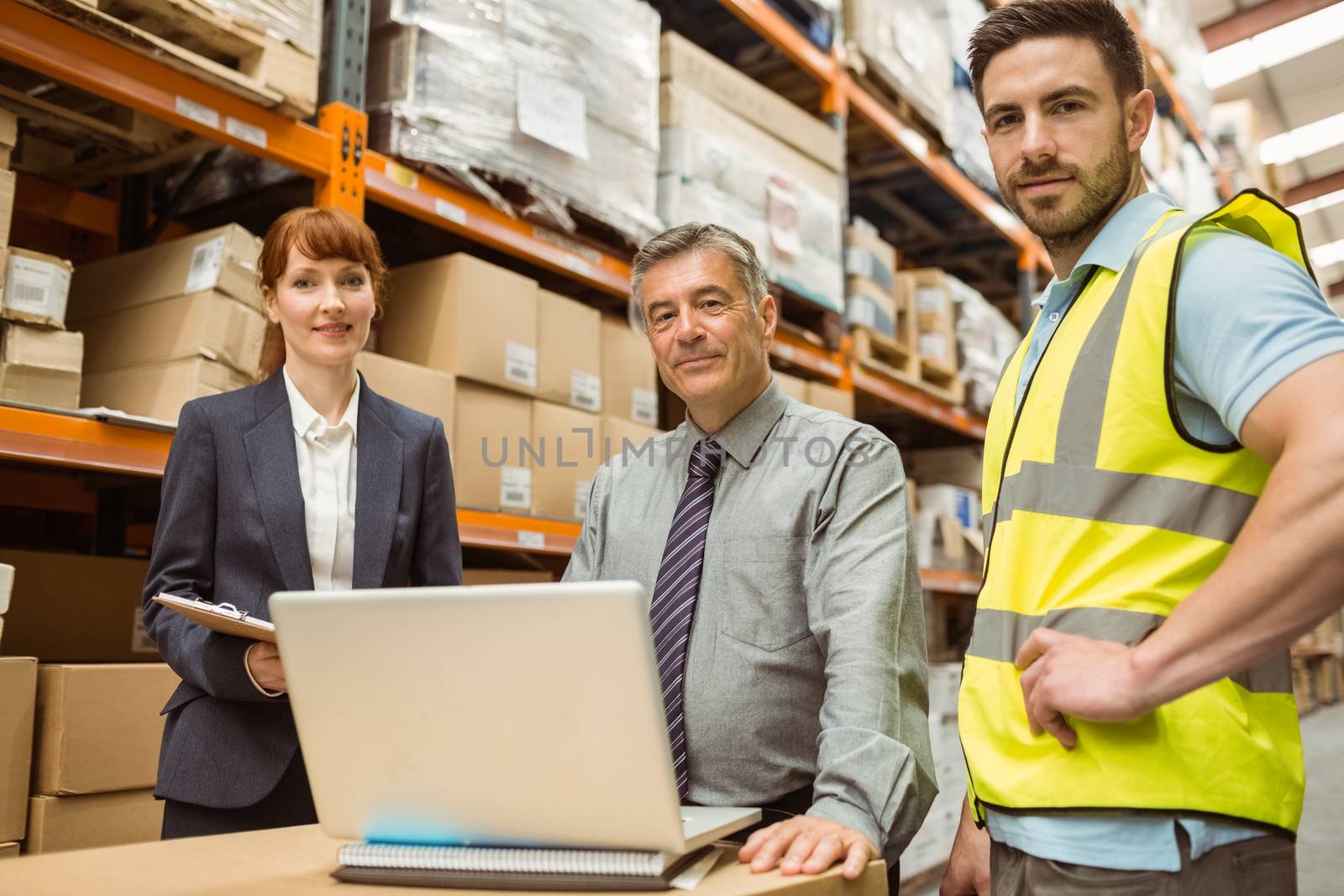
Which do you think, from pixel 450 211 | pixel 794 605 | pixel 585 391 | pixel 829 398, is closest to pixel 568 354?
pixel 585 391

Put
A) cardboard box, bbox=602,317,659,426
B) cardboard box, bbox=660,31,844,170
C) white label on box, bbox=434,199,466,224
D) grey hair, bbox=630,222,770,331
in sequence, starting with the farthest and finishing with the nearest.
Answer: cardboard box, bbox=660,31,844,170 → cardboard box, bbox=602,317,659,426 → white label on box, bbox=434,199,466,224 → grey hair, bbox=630,222,770,331

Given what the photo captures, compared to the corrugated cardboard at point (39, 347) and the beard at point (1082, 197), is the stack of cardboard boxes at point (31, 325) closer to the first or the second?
the corrugated cardboard at point (39, 347)

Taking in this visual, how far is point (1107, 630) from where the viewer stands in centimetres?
94

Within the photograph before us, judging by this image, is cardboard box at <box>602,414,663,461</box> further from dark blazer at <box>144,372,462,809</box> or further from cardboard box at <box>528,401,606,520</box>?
dark blazer at <box>144,372,462,809</box>

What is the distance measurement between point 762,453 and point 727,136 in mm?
2012

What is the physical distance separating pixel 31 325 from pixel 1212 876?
2.05m

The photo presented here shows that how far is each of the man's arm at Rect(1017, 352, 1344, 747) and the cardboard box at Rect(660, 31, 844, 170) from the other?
2.66 meters

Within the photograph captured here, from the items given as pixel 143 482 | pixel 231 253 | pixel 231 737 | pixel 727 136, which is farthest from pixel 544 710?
pixel 727 136

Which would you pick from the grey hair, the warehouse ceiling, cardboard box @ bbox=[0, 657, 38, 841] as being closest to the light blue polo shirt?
the grey hair

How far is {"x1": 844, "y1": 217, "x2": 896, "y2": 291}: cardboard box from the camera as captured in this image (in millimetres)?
4059

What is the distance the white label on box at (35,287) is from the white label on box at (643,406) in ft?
5.05

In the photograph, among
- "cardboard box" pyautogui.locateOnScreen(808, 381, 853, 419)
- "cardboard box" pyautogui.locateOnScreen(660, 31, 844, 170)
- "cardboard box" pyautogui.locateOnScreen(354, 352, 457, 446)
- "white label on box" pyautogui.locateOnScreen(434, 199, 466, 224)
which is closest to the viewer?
"cardboard box" pyautogui.locateOnScreen(354, 352, 457, 446)

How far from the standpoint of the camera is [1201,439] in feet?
3.08

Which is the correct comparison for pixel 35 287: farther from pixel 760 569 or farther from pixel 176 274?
pixel 760 569
